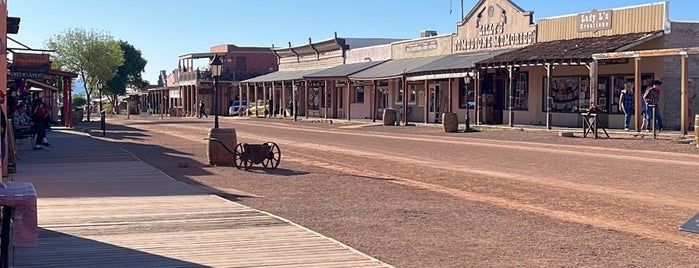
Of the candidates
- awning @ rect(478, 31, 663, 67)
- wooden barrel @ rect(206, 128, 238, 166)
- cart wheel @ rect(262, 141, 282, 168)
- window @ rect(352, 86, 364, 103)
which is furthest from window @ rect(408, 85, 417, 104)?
wooden barrel @ rect(206, 128, 238, 166)

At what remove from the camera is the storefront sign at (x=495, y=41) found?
35844 mm

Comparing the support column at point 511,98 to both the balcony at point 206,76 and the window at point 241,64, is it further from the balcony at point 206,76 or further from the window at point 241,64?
the window at point 241,64

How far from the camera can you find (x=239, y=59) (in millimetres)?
78250

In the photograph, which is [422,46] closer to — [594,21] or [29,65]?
[594,21]

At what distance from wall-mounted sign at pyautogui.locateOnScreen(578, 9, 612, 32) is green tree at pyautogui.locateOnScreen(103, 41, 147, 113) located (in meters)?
61.2

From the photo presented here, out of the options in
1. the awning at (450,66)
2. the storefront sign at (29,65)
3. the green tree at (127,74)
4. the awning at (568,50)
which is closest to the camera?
the storefront sign at (29,65)

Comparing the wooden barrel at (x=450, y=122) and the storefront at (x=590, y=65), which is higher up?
the storefront at (x=590, y=65)

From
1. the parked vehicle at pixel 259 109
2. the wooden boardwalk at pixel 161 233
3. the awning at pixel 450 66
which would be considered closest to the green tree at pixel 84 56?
the parked vehicle at pixel 259 109

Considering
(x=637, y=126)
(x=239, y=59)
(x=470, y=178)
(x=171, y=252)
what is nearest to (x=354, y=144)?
(x=637, y=126)

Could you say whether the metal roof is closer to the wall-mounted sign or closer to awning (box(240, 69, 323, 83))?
the wall-mounted sign

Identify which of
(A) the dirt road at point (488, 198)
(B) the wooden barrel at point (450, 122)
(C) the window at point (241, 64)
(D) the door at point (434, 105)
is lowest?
(A) the dirt road at point (488, 198)

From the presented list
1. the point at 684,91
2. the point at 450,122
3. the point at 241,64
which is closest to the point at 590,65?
the point at 684,91

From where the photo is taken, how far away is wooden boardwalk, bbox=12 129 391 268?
7.27m

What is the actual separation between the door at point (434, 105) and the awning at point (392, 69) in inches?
58.8
